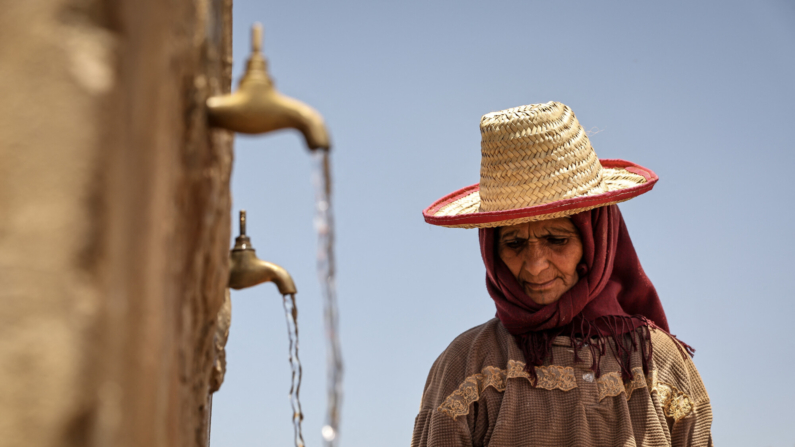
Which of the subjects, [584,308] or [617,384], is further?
[584,308]

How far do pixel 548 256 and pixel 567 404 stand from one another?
0.51 meters

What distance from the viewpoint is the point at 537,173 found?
2699 millimetres

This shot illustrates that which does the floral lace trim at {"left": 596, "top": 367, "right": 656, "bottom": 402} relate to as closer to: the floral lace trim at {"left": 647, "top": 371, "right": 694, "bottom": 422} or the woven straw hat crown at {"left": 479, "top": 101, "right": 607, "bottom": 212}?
the floral lace trim at {"left": 647, "top": 371, "right": 694, "bottom": 422}

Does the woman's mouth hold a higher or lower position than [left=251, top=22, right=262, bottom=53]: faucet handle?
lower

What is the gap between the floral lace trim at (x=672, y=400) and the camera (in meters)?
2.62

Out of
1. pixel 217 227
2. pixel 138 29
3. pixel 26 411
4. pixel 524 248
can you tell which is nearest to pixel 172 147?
pixel 138 29

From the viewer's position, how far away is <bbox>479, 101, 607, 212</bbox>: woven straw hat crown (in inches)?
106

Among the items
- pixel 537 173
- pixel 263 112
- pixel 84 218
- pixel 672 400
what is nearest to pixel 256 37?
pixel 263 112

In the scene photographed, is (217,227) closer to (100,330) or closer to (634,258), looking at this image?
(100,330)

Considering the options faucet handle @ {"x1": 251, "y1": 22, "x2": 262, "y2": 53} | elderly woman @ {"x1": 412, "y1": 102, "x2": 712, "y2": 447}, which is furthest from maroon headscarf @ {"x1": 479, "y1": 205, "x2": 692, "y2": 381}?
faucet handle @ {"x1": 251, "y1": 22, "x2": 262, "y2": 53}

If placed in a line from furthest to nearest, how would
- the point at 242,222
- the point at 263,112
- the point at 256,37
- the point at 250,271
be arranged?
1. the point at 242,222
2. the point at 250,271
3. the point at 256,37
4. the point at 263,112

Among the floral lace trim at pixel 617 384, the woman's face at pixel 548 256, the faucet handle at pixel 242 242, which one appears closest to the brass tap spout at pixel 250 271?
the faucet handle at pixel 242 242

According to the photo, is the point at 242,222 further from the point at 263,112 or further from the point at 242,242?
the point at 263,112

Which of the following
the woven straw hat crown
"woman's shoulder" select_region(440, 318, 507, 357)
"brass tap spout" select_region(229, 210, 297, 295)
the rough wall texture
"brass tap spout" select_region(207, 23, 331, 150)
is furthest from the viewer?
"woman's shoulder" select_region(440, 318, 507, 357)
